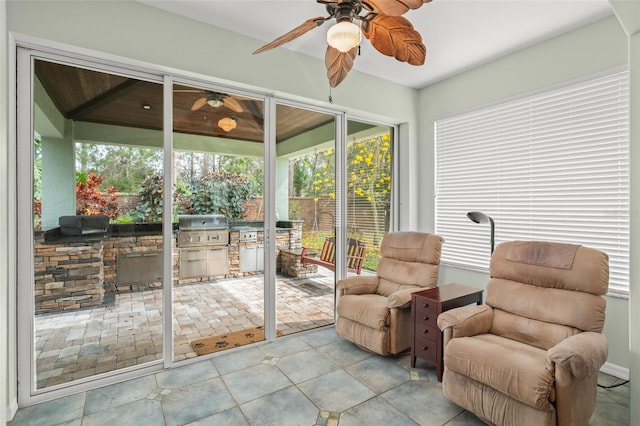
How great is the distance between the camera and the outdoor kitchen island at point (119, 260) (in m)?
2.33

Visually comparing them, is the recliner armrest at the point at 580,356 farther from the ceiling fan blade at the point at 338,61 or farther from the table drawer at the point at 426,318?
the ceiling fan blade at the point at 338,61

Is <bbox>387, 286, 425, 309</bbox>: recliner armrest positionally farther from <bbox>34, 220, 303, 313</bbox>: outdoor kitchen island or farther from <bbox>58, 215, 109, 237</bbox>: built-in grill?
<bbox>58, 215, 109, 237</bbox>: built-in grill

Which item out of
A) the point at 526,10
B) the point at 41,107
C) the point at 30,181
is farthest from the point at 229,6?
the point at 526,10

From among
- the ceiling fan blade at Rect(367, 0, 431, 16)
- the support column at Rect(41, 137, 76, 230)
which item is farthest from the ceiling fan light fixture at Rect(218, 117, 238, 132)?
the ceiling fan blade at Rect(367, 0, 431, 16)

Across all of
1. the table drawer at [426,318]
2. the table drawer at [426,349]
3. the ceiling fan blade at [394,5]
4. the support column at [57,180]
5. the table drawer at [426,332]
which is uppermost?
the ceiling fan blade at [394,5]

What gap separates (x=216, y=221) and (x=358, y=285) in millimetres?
1484

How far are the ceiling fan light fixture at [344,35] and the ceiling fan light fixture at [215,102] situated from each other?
1.55 meters

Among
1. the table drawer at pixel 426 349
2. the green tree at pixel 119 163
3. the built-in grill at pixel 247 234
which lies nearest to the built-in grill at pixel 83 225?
the green tree at pixel 119 163

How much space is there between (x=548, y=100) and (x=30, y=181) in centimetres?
415

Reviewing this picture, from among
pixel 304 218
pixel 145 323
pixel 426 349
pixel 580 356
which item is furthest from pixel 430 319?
pixel 145 323

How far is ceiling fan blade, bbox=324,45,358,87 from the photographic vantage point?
2078 millimetres

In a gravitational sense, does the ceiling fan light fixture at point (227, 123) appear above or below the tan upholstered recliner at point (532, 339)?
above

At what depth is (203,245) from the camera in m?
2.97

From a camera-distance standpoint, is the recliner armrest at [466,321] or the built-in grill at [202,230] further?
the built-in grill at [202,230]
